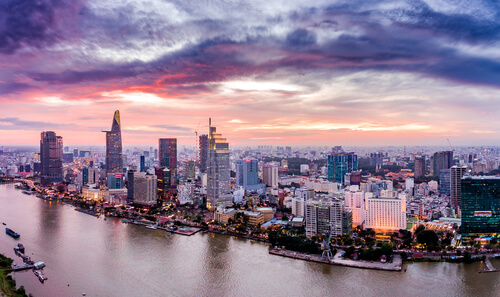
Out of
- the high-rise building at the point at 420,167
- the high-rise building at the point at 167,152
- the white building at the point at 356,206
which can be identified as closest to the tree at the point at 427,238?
the white building at the point at 356,206

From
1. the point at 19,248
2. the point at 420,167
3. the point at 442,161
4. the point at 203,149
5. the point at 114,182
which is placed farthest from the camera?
the point at 203,149

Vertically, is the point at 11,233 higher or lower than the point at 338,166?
lower

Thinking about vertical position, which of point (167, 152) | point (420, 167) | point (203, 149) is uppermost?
point (203, 149)

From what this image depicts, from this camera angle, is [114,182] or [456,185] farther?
[114,182]

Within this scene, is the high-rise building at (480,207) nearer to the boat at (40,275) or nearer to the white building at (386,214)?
the white building at (386,214)

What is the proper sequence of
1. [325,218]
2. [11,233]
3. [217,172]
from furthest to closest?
1. [217,172]
2. [325,218]
3. [11,233]

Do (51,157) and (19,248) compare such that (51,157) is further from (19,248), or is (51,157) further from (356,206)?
(356,206)

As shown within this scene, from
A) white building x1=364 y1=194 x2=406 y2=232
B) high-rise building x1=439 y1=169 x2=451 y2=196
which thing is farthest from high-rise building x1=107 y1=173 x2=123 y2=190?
high-rise building x1=439 y1=169 x2=451 y2=196

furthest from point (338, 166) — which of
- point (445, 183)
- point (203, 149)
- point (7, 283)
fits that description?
point (7, 283)
